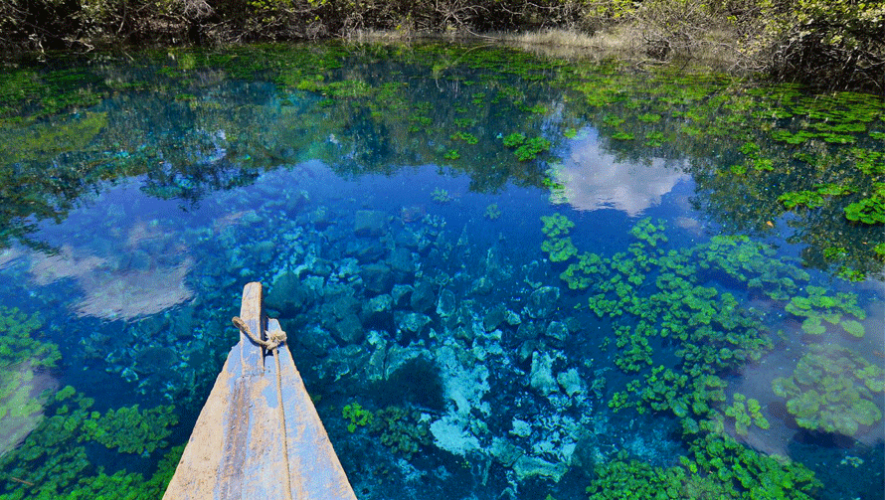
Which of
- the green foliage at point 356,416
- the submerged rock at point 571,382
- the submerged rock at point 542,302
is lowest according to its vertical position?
the green foliage at point 356,416

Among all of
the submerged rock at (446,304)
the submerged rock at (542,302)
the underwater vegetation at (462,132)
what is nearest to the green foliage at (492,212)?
the underwater vegetation at (462,132)

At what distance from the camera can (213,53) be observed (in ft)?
57.2

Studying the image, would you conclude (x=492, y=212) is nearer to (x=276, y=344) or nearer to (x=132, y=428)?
(x=276, y=344)

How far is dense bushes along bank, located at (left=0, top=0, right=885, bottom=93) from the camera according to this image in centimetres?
1194

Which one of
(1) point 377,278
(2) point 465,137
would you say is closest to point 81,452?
(1) point 377,278

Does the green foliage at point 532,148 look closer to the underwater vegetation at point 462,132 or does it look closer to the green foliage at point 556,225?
the underwater vegetation at point 462,132

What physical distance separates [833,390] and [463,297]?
3.79 m

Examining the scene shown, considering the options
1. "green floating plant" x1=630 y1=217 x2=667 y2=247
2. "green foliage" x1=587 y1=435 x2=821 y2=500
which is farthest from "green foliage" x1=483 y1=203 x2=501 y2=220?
"green foliage" x1=587 y1=435 x2=821 y2=500

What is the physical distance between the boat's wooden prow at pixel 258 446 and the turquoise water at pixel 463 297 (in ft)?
2.41

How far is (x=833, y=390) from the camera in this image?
13.0ft

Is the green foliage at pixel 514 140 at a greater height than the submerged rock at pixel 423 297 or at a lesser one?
greater

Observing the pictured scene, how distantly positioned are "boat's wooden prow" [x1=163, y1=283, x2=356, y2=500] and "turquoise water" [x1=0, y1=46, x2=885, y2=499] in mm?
736

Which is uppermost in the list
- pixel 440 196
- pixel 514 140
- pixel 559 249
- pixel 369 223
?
pixel 514 140

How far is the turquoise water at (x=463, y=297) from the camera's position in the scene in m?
3.69
